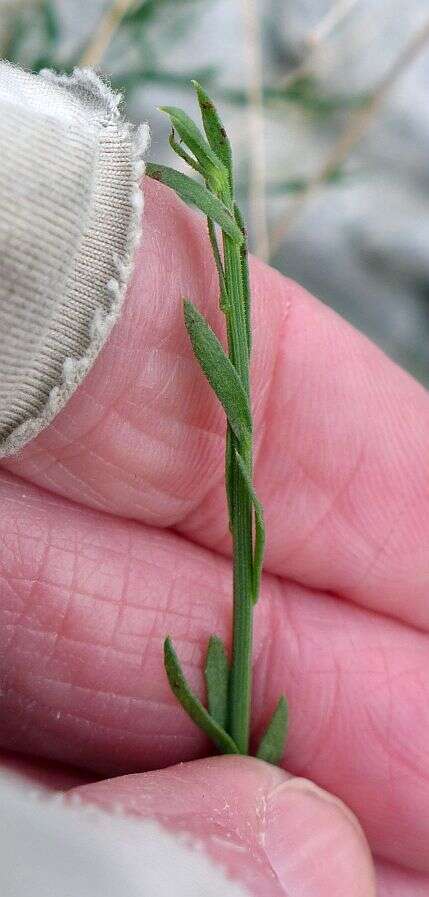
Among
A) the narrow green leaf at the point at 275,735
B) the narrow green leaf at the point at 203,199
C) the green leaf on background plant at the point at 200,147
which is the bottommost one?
the narrow green leaf at the point at 275,735

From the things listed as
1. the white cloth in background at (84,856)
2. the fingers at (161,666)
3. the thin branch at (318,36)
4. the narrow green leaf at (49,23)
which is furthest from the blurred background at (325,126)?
the white cloth in background at (84,856)

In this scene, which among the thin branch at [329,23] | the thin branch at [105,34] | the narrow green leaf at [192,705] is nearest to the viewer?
the narrow green leaf at [192,705]

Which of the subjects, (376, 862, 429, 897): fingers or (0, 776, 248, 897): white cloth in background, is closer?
(0, 776, 248, 897): white cloth in background

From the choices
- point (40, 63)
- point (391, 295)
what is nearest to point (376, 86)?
point (391, 295)

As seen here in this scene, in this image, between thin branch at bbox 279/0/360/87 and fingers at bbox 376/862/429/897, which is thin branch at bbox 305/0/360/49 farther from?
fingers at bbox 376/862/429/897

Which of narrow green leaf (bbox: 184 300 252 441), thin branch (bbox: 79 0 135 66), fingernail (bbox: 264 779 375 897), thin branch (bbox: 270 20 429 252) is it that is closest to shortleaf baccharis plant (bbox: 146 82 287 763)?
narrow green leaf (bbox: 184 300 252 441)

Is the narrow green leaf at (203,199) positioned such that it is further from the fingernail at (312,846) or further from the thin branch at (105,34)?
the thin branch at (105,34)

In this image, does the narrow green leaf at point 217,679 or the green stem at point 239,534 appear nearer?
the green stem at point 239,534

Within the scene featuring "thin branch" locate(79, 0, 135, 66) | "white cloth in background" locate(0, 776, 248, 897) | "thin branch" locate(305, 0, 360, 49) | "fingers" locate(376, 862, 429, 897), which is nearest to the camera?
"white cloth in background" locate(0, 776, 248, 897)
